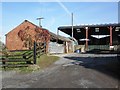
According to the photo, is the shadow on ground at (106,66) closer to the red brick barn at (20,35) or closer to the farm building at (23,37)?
the farm building at (23,37)

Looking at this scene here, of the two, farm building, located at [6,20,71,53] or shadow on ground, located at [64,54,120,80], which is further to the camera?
farm building, located at [6,20,71,53]

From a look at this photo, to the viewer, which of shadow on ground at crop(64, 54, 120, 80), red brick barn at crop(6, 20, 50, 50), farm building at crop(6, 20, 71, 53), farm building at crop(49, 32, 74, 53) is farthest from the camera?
red brick barn at crop(6, 20, 50, 50)

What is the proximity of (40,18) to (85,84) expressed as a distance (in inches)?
1770

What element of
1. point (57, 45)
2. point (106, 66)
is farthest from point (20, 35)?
point (106, 66)

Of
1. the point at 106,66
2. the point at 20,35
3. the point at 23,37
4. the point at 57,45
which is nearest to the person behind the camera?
the point at 106,66

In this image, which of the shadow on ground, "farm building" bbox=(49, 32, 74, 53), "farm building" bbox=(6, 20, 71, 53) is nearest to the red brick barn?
"farm building" bbox=(6, 20, 71, 53)

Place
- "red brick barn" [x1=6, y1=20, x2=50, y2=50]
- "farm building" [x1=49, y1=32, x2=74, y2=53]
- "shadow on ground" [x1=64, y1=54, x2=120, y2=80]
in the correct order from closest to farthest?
→ "shadow on ground" [x1=64, y1=54, x2=120, y2=80] < "farm building" [x1=49, y1=32, x2=74, y2=53] < "red brick barn" [x1=6, y1=20, x2=50, y2=50]

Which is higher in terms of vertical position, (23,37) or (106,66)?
(23,37)

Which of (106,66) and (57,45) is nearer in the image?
(106,66)

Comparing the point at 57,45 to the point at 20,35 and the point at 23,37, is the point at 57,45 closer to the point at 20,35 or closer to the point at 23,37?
the point at 23,37

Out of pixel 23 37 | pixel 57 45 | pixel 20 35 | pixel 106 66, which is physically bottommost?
pixel 106 66

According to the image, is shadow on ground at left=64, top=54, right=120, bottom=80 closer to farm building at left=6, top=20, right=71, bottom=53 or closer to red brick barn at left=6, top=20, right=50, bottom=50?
farm building at left=6, top=20, right=71, bottom=53

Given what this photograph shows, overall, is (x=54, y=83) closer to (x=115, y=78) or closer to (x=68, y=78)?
(x=68, y=78)

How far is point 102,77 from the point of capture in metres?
12.5
